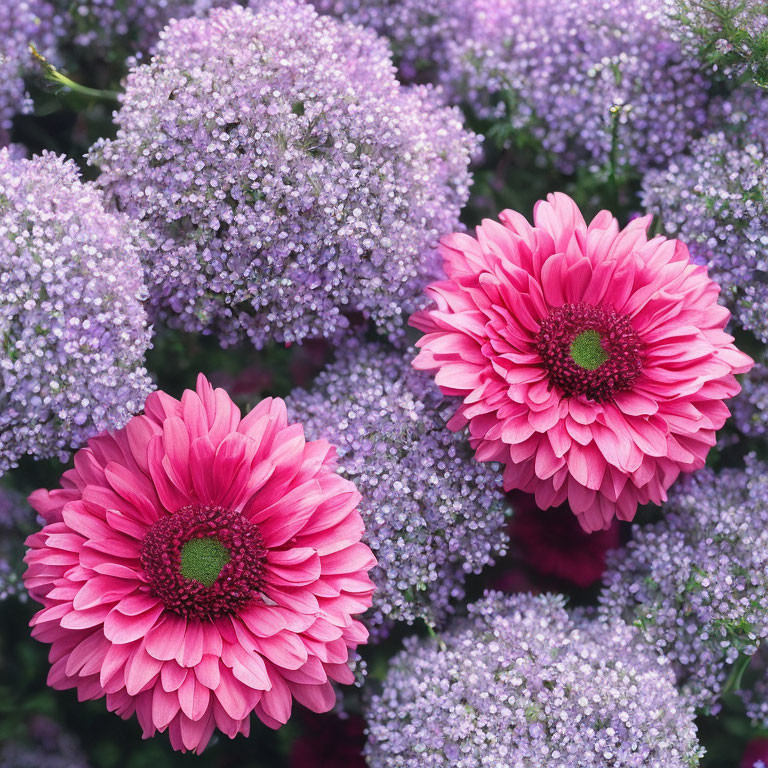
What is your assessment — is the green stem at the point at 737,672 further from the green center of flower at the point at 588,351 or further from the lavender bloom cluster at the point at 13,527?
the lavender bloom cluster at the point at 13,527

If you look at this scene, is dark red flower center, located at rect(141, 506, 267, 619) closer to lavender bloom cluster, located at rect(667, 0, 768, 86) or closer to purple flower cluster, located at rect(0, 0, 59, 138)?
purple flower cluster, located at rect(0, 0, 59, 138)

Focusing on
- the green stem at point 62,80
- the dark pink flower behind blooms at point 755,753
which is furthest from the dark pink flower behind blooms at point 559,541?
the green stem at point 62,80

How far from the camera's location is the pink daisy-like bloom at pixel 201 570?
749 millimetres

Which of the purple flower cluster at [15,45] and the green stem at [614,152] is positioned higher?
the green stem at [614,152]

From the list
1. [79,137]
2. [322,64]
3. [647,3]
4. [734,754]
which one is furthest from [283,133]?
[734,754]

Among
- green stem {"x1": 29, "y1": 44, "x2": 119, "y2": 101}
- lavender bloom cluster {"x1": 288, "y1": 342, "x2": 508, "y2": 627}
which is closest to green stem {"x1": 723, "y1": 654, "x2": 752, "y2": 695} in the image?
lavender bloom cluster {"x1": 288, "y1": 342, "x2": 508, "y2": 627}

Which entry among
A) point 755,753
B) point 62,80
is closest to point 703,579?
point 755,753

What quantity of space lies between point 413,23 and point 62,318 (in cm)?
56

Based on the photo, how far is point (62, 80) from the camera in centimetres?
93

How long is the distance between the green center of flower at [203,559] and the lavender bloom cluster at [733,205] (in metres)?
0.57

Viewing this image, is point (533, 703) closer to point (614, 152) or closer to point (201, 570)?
point (201, 570)

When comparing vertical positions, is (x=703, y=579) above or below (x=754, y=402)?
below

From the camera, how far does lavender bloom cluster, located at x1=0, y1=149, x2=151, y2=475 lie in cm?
75

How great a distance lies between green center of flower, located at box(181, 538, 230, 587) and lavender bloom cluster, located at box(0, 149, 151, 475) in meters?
0.13
